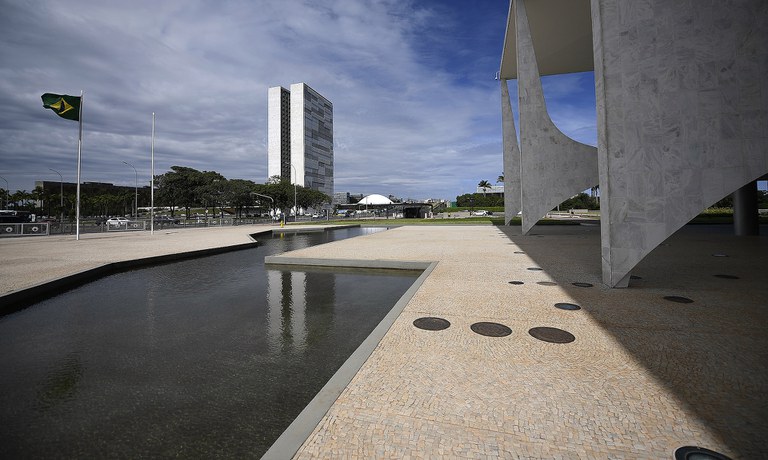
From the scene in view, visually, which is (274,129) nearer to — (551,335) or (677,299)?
(677,299)

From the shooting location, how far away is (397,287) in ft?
26.6

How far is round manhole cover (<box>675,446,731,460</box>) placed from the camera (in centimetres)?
215

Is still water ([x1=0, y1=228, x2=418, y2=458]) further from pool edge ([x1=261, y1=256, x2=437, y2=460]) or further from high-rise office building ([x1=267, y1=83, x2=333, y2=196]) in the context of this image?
high-rise office building ([x1=267, y1=83, x2=333, y2=196])

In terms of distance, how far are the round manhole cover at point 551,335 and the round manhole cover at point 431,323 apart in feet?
3.72

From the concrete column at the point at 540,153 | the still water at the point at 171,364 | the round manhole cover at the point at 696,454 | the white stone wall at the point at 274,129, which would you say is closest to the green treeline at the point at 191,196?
the concrete column at the point at 540,153

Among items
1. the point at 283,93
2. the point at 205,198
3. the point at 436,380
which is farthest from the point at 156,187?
the point at 283,93

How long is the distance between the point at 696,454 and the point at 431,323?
3001mm

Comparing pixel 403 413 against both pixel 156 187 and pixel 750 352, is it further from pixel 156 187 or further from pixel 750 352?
pixel 156 187

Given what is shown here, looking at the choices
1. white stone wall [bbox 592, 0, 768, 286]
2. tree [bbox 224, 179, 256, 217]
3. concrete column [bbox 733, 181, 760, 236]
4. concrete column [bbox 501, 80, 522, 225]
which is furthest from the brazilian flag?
tree [bbox 224, 179, 256, 217]

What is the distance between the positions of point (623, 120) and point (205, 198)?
222ft

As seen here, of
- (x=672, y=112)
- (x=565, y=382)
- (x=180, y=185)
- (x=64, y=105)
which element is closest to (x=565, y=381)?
(x=565, y=382)

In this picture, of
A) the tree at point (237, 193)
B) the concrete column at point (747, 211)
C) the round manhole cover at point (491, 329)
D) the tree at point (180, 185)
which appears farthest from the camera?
the tree at point (237, 193)

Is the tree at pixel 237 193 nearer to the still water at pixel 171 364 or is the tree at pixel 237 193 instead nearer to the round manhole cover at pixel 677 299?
the still water at pixel 171 364

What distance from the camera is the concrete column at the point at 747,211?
16562 mm
